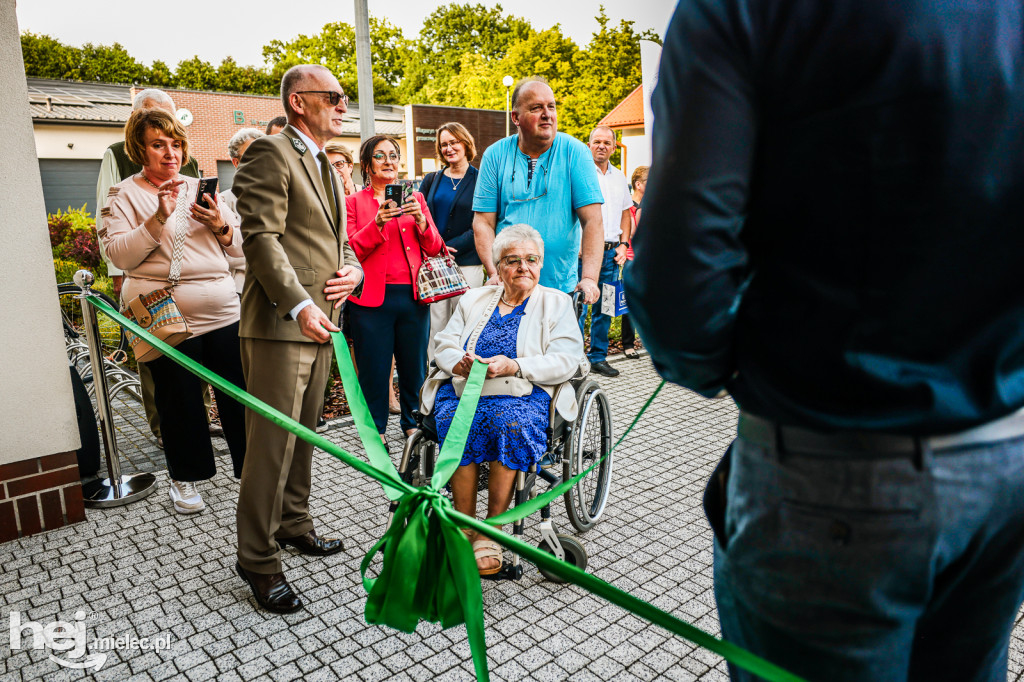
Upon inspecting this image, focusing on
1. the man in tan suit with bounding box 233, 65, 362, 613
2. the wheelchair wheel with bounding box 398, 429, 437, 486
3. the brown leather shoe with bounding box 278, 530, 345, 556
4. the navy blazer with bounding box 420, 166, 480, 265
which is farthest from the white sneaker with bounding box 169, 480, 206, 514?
the navy blazer with bounding box 420, 166, 480, 265

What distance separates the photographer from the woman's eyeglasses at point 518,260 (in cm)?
357

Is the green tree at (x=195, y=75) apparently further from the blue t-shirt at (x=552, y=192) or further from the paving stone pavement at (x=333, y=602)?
the paving stone pavement at (x=333, y=602)

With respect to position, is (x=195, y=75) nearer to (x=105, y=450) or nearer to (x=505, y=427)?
(x=105, y=450)

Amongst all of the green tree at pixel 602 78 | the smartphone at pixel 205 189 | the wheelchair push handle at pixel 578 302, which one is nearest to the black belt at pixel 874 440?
the wheelchair push handle at pixel 578 302

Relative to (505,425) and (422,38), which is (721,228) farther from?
(422,38)

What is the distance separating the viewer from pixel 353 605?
306 centimetres

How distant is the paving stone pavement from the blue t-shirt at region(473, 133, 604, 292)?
153 centimetres

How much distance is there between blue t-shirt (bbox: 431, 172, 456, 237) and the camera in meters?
5.56

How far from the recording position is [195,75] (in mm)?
61312

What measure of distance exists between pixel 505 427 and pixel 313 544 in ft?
3.96

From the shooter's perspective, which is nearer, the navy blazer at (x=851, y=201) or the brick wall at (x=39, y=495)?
the navy blazer at (x=851, y=201)

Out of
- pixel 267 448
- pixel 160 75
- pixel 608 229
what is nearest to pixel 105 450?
pixel 267 448

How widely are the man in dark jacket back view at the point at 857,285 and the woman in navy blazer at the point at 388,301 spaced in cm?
386

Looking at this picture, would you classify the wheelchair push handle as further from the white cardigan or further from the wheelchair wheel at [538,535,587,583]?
the wheelchair wheel at [538,535,587,583]
